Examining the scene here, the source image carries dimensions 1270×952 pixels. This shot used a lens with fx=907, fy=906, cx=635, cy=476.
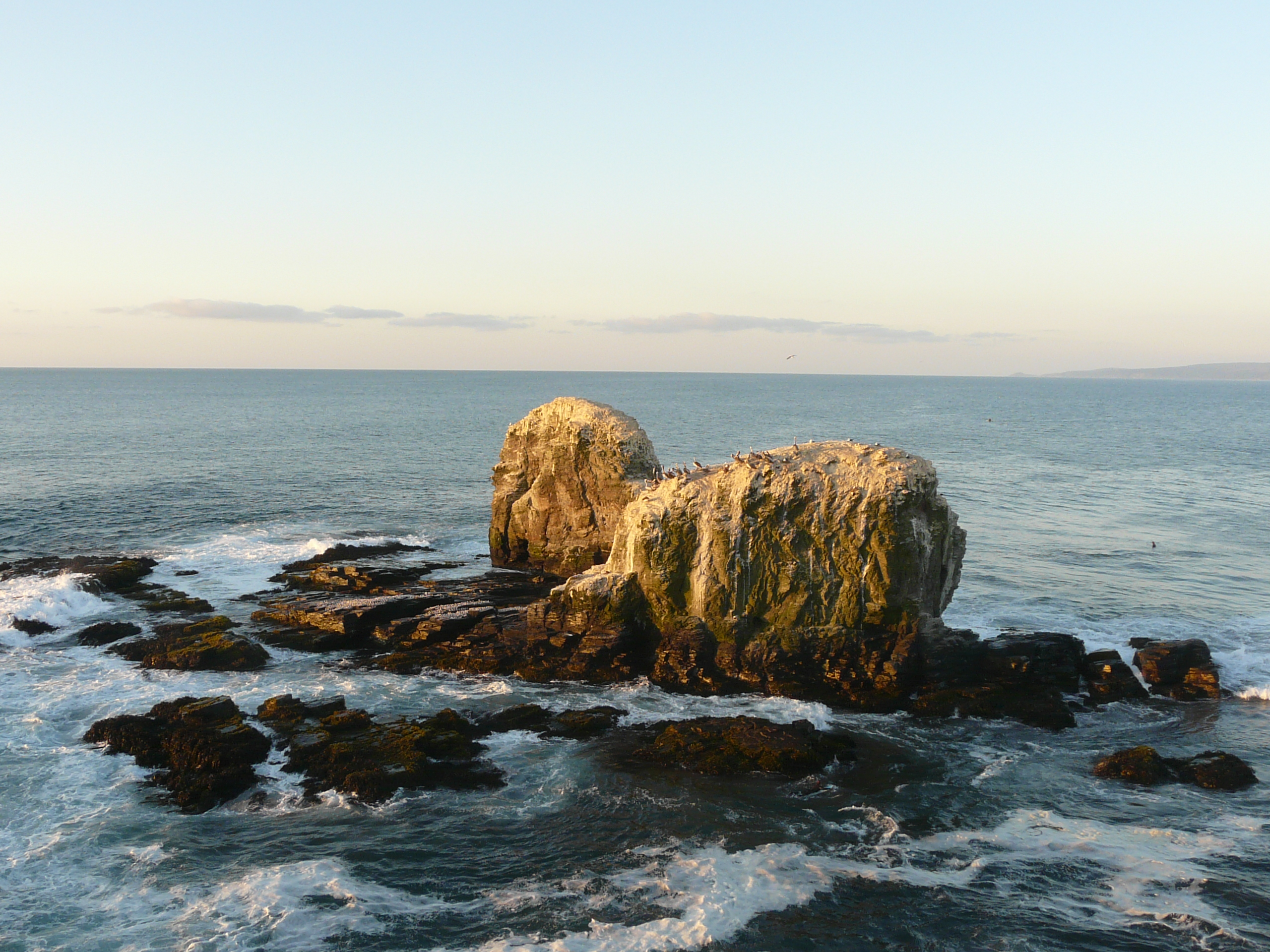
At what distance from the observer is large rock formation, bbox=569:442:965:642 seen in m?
29.9

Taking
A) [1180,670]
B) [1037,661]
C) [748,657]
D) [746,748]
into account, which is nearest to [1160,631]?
[1180,670]

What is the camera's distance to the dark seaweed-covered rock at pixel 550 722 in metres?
26.1

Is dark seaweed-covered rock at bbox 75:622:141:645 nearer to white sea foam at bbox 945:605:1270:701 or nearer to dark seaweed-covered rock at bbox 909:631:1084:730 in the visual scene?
dark seaweed-covered rock at bbox 909:631:1084:730

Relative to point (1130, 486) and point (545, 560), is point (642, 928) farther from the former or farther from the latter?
point (1130, 486)

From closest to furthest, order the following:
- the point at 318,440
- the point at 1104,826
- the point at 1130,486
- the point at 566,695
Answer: the point at 1104,826, the point at 566,695, the point at 1130,486, the point at 318,440

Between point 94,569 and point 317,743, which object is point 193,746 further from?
point 94,569

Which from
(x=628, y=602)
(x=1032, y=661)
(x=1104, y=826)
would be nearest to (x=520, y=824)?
(x=628, y=602)

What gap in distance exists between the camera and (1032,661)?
98.4ft

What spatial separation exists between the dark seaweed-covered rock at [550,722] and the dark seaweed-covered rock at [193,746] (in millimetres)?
6228

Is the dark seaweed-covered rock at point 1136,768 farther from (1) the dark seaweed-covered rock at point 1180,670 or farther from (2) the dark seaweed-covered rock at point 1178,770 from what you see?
(1) the dark seaweed-covered rock at point 1180,670

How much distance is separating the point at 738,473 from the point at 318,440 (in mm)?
82609

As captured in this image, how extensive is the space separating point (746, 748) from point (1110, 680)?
13462mm

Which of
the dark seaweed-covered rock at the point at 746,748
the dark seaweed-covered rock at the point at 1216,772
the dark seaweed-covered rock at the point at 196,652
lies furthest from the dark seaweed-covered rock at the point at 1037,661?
the dark seaweed-covered rock at the point at 196,652

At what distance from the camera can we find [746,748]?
2448 cm
